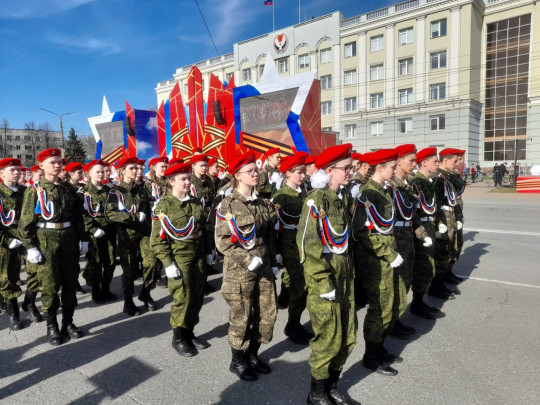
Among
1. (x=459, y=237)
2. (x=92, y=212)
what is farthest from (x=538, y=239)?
(x=92, y=212)

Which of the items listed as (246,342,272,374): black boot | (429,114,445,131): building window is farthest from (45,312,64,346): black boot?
(429,114,445,131): building window

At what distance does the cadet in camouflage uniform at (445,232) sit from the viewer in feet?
17.6

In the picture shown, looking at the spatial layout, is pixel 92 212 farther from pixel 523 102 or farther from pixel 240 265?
pixel 523 102

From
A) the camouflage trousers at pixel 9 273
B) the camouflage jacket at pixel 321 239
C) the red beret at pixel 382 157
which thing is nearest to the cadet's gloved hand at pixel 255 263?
the camouflage jacket at pixel 321 239

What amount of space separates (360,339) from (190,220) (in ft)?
7.56

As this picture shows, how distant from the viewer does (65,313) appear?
4410 mm

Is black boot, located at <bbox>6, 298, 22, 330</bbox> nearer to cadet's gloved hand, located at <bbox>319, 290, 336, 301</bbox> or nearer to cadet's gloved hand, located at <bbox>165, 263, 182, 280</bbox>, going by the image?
cadet's gloved hand, located at <bbox>165, 263, 182, 280</bbox>

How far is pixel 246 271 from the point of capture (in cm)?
334

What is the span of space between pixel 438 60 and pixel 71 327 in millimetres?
34142

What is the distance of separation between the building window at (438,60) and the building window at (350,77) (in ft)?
22.6

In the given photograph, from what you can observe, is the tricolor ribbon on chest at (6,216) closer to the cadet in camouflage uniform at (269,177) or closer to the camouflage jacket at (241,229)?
the camouflage jacket at (241,229)

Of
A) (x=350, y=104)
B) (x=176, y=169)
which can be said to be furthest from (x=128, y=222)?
(x=350, y=104)

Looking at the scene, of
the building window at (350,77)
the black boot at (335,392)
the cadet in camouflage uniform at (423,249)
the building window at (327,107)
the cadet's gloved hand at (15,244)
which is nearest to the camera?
the black boot at (335,392)

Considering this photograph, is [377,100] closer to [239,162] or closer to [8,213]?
[8,213]
